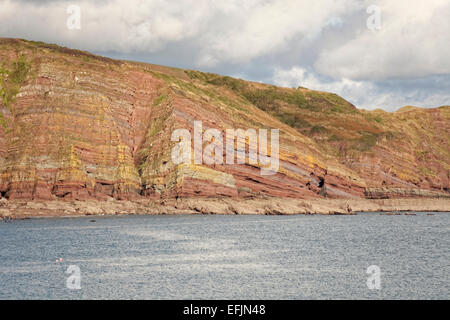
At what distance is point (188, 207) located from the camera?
102875 millimetres

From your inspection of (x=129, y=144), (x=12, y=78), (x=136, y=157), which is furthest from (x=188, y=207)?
(x=12, y=78)

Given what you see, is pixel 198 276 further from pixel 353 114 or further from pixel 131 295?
pixel 353 114

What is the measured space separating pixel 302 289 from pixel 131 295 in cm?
1092

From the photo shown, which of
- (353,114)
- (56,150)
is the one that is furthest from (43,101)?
(353,114)

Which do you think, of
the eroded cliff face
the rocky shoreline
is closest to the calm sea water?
the rocky shoreline

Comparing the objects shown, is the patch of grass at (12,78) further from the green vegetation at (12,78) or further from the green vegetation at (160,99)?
the green vegetation at (160,99)

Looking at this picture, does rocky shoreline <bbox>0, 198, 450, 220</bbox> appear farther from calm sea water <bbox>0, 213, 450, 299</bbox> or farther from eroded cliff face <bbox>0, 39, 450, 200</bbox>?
calm sea water <bbox>0, 213, 450, 299</bbox>

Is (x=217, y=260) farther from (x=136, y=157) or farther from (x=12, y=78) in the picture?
(x=12, y=78)

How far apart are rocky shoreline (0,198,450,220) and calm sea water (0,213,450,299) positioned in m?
6.54

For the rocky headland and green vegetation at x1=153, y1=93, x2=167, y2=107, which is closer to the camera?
the rocky headland

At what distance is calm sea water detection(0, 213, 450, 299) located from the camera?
128 ft

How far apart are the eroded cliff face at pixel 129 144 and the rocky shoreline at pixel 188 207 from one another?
7.12ft

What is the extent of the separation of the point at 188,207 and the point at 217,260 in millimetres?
51577

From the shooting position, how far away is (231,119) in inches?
4877
